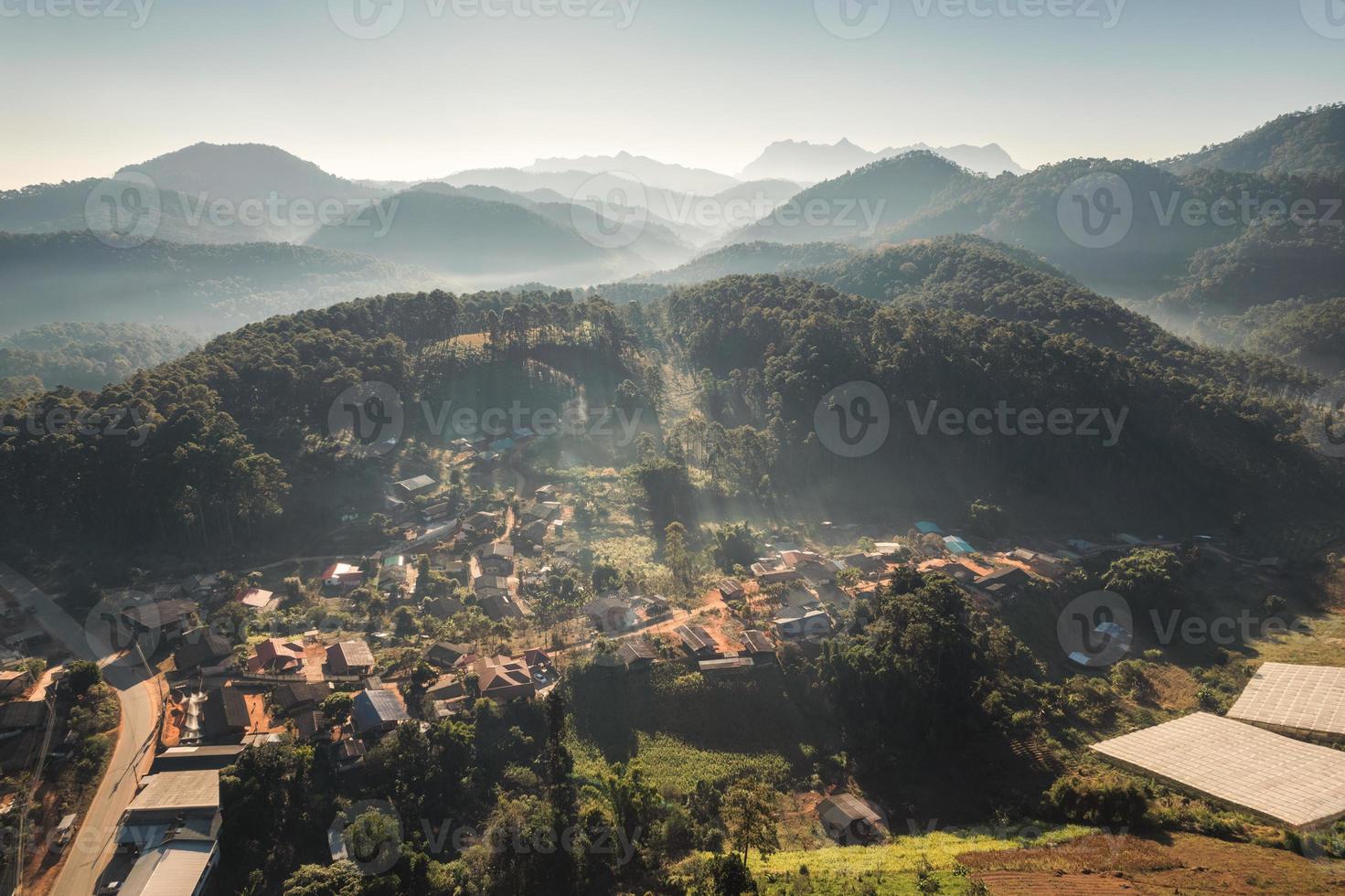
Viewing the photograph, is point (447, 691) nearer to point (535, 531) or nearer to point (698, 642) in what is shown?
point (698, 642)

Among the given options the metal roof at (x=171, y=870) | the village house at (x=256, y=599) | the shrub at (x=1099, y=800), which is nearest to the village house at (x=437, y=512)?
the village house at (x=256, y=599)

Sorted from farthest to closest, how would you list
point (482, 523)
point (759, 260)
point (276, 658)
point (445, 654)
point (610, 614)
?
point (759, 260) < point (482, 523) < point (610, 614) < point (445, 654) < point (276, 658)

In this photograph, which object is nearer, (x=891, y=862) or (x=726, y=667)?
(x=891, y=862)

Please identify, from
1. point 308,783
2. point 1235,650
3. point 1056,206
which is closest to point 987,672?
point 1235,650

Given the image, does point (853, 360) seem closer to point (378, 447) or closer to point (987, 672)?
point (987, 672)

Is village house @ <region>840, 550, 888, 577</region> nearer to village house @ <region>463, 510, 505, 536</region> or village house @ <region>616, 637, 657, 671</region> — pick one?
village house @ <region>616, 637, 657, 671</region>

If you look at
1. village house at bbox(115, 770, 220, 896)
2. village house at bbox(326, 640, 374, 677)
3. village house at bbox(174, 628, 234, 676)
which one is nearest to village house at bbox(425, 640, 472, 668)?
village house at bbox(326, 640, 374, 677)

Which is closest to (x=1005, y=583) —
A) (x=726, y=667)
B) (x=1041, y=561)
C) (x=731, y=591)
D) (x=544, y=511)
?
(x=1041, y=561)
